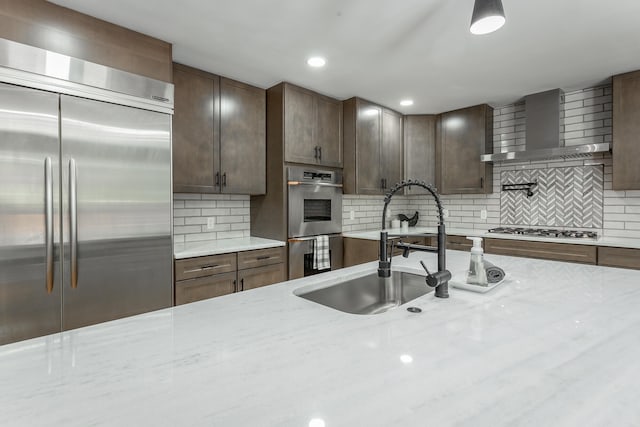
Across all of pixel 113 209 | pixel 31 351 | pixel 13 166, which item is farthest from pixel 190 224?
pixel 31 351

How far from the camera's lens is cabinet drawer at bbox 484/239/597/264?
279cm

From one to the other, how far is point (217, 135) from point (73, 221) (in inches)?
52.6

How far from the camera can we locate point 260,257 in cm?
283

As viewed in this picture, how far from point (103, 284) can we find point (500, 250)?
341 cm

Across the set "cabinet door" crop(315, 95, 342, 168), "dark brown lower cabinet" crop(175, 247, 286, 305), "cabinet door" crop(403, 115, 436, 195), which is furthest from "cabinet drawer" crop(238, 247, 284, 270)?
"cabinet door" crop(403, 115, 436, 195)

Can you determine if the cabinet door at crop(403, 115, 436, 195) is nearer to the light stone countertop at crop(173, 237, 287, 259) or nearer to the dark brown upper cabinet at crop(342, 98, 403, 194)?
the dark brown upper cabinet at crop(342, 98, 403, 194)

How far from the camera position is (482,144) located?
3721 millimetres

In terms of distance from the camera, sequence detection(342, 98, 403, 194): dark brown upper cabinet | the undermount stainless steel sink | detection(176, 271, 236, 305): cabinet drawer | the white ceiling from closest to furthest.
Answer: the undermount stainless steel sink < the white ceiling < detection(176, 271, 236, 305): cabinet drawer < detection(342, 98, 403, 194): dark brown upper cabinet

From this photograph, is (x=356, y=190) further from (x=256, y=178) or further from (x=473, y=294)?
(x=473, y=294)

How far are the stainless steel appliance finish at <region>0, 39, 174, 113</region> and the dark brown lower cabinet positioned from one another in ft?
3.71

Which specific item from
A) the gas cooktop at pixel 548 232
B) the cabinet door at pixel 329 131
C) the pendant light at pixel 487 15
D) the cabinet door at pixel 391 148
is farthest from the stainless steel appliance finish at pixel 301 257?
the pendant light at pixel 487 15

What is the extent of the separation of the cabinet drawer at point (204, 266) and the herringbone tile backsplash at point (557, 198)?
3207 millimetres

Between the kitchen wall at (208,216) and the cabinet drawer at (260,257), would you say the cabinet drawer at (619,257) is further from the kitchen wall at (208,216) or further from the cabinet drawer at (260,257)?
the kitchen wall at (208,216)

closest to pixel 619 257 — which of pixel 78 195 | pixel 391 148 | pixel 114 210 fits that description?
pixel 391 148
